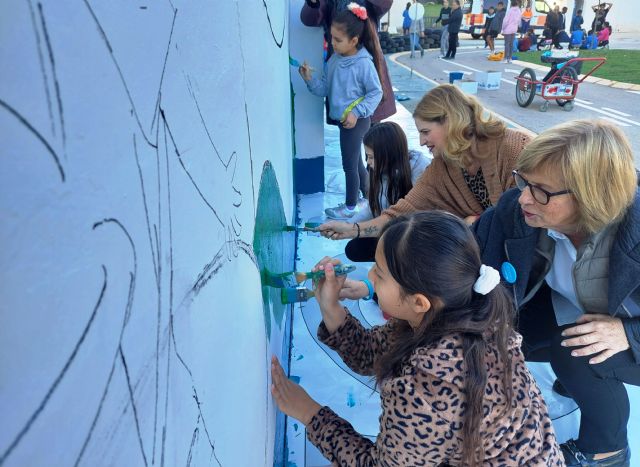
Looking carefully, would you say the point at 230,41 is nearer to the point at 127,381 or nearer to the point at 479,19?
the point at 127,381

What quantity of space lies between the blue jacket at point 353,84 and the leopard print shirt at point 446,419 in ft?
6.96

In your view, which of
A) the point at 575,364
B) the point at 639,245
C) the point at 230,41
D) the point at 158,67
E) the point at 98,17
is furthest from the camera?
the point at 575,364

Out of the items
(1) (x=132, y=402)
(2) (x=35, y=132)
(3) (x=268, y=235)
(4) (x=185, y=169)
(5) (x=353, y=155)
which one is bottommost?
(5) (x=353, y=155)

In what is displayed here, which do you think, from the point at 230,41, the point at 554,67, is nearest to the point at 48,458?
the point at 230,41

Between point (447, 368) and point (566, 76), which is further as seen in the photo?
point (566, 76)

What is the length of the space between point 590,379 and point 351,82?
81.0 inches

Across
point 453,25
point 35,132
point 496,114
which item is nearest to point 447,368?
point 35,132

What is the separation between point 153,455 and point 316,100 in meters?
3.18

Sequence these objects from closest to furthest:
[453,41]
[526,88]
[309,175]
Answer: [309,175] < [526,88] < [453,41]

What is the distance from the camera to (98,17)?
0.34m

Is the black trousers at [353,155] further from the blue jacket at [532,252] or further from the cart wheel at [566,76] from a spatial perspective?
the cart wheel at [566,76]

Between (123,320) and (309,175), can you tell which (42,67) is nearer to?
(123,320)

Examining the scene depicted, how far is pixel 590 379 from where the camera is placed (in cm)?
143

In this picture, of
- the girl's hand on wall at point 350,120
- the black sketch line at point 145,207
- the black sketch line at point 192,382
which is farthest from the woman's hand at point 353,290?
the girl's hand on wall at point 350,120
